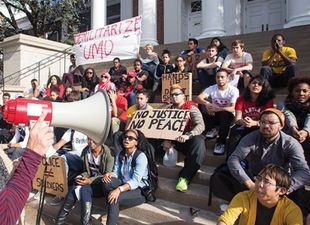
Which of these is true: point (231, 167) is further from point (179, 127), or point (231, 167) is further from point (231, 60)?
point (231, 60)

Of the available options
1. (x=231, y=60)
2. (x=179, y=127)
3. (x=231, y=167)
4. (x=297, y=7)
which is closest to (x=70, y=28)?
(x=297, y=7)

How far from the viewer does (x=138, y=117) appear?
19.4ft

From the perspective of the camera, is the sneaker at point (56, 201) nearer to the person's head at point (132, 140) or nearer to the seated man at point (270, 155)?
the person's head at point (132, 140)

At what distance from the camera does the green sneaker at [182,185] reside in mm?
4696

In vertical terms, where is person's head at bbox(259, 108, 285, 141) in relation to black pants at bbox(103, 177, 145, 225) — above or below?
above

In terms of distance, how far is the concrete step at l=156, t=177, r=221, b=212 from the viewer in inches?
175

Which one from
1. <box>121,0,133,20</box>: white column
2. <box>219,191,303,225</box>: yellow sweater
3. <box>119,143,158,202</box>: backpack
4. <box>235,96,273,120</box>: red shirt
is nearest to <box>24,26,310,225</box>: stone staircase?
<box>119,143,158,202</box>: backpack

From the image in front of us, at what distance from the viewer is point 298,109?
172 inches

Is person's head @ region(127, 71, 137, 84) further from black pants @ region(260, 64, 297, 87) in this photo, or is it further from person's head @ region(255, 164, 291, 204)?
person's head @ region(255, 164, 291, 204)

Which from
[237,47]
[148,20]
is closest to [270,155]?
[237,47]

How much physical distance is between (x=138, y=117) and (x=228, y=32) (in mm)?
10548

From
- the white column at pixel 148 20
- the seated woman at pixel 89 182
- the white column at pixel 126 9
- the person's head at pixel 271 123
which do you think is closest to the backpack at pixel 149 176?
the seated woman at pixel 89 182

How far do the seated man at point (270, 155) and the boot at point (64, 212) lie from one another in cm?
216

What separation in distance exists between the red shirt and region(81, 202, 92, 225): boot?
2310mm
